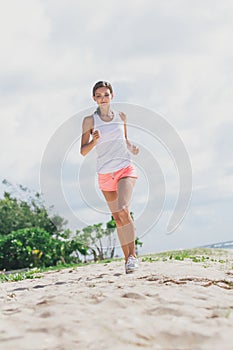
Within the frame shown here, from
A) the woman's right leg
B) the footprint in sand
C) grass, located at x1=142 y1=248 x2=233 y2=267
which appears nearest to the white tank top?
the woman's right leg

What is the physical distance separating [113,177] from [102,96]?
94 centimetres

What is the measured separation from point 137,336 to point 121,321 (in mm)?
248

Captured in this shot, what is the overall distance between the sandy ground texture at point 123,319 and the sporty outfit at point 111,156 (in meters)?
1.71

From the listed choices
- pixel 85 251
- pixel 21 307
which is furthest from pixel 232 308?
pixel 85 251

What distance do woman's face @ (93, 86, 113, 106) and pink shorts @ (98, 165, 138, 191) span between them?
813 millimetres

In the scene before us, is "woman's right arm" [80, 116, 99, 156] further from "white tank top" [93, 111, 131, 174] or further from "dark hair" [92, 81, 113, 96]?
"dark hair" [92, 81, 113, 96]

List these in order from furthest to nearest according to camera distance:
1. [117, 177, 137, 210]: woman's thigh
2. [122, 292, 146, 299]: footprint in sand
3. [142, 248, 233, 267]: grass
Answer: [142, 248, 233, 267]: grass, [117, 177, 137, 210]: woman's thigh, [122, 292, 146, 299]: footprint in sand

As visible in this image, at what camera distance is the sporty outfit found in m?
5.64

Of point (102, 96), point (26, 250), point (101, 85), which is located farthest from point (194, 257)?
point (26, 250)

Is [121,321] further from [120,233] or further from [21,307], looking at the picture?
[120,233]

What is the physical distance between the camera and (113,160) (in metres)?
5.64

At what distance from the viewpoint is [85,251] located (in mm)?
18328

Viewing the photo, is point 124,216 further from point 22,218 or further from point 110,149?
point 22,218

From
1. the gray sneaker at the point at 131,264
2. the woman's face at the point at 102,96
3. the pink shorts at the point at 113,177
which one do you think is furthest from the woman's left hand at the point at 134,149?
the gray sneaker at the point at 131,264
